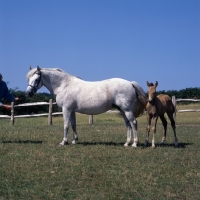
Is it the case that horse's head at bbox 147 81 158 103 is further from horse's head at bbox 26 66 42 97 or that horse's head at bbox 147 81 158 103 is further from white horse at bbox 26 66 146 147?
horse's head at bbox 26 66 42 97

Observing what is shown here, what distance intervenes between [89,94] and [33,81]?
1.52 meters

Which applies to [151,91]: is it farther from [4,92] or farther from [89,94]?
[4,92]

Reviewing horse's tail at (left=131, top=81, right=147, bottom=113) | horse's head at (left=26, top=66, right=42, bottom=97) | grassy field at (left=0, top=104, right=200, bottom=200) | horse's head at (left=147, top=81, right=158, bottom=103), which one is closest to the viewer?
grassy field at (left=0, top=104, right=200, bottom=200)

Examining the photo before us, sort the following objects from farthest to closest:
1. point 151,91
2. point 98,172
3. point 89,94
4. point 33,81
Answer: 1. point 33,81
2. point 89,94
3. point 151,91
4. point 98,172

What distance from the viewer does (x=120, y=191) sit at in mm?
5770

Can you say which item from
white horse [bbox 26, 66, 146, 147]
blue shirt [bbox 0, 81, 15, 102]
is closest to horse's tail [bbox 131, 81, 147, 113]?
white horse [bbox 26, 66, 146, 147]

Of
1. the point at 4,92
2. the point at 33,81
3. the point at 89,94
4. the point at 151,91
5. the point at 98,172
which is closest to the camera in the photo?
the point at 98,172

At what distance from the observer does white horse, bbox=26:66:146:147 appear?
9789mm

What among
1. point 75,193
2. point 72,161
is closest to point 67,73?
point 72,161

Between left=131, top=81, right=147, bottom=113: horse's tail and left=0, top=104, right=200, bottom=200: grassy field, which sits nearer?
left=0, top=104, right=200, bottom=200: grassy field

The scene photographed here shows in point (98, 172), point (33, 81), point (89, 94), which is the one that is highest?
point (33, 81)

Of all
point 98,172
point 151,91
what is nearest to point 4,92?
point 151,91

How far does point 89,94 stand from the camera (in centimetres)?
992

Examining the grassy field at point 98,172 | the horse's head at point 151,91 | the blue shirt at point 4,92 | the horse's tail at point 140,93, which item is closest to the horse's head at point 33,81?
the blue shirt at point 4,92
